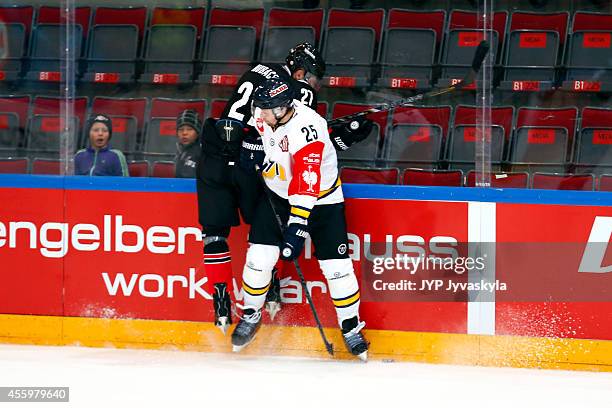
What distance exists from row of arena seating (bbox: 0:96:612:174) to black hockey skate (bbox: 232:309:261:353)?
808 millimetres

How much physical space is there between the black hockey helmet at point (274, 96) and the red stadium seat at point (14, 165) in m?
1.28

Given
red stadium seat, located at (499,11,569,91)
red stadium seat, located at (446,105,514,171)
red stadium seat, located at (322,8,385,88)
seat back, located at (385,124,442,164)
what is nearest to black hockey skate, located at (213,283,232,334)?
seat back, located at (385,124,442,164)

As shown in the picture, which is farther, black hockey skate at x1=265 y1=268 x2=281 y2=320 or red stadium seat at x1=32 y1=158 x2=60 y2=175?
red stadium seat at x1=32 y1=158 x2=60 y2=175

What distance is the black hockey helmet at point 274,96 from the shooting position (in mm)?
4969

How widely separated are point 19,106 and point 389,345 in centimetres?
205

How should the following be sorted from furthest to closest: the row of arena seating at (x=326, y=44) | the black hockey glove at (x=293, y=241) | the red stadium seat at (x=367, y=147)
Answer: the red stadium seat at (x=367, y=147)
the row of arena seating at (x=326, y=44)
the black hockey glove at (x=293, y=241)

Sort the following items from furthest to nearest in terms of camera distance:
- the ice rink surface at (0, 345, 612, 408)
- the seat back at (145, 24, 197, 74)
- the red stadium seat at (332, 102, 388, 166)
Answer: the seat back at (145, 24, 197, 74) → the red stadium seat at (332, 102, 388, 166) → the ice rink surface at (0, 345, 612, 408)

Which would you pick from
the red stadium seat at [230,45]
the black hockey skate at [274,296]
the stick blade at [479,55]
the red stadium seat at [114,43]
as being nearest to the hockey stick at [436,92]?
the stick blade at [479,55]

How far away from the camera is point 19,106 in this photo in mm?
5637

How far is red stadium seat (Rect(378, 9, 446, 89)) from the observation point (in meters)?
5.36

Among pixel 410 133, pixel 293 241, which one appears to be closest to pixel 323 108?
pixel 410 133

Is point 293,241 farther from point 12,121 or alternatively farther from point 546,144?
point 12,121

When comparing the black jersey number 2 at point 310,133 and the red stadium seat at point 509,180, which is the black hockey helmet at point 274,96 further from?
the red stadium seat at point 509,180

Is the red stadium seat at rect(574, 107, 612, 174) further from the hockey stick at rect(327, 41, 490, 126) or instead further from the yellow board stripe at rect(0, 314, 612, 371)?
the yellow board stripe at rect(0, 314, 612, 371)
